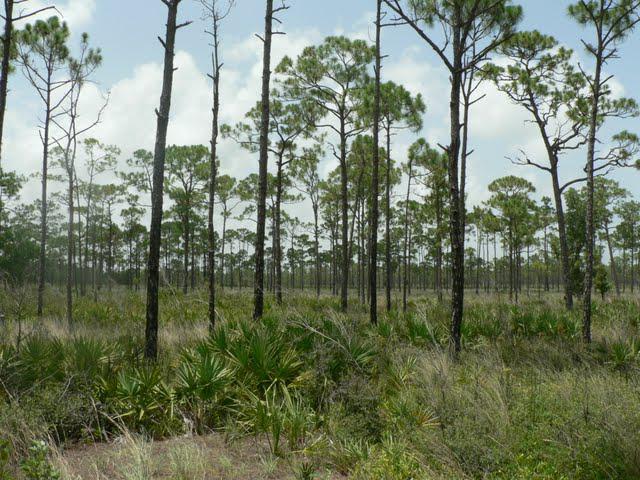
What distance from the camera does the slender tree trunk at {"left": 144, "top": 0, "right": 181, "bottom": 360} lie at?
→ 27.4ft

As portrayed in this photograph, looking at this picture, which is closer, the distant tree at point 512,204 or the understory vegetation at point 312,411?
the understory vegetation at point 312,411

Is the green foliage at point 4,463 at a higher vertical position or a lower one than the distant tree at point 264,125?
lower

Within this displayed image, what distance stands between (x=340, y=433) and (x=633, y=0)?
540 inches

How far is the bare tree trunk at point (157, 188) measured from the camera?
27.4 feet

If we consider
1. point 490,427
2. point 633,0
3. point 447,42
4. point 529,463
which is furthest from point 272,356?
point 633,0

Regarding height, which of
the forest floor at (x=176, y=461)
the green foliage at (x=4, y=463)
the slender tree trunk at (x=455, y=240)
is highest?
the slender tree trunk at (x=455, y=240)

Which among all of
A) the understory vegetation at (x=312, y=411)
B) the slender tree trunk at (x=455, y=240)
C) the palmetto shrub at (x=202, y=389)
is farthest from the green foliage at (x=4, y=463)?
the slender tree trunk at (x=455, y=240)

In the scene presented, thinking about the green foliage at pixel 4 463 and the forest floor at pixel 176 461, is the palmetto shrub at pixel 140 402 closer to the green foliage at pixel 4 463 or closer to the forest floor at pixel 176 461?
the forest floor at pixel 176 461

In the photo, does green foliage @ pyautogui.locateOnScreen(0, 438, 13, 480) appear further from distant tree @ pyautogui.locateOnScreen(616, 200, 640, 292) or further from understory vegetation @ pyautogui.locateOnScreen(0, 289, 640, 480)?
distant tree @ pyautogui.locateOnScreen(616, 200, 640, 292)

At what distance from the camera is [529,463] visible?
4.16m

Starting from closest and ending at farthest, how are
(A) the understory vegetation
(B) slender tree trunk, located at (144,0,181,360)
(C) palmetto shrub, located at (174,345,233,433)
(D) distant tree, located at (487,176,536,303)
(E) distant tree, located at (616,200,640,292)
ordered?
(A) the understory vegetation
(C) palmetto shrub, located at (174,345,233,433)
(B) slender tree trunk, located at (144,0,181,360)
(D) distant tree, located at (487,176,536,303)
(E) distant tree, located at (616,200,640,292)

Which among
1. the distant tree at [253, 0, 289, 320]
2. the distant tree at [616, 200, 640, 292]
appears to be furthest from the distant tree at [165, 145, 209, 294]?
the distant tree at [616, 200, 640, 292]

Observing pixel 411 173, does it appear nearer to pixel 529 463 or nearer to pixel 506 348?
pixel 506 348

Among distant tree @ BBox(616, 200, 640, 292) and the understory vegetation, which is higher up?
distant tree @ BBox(616, 200, 640, 292)
